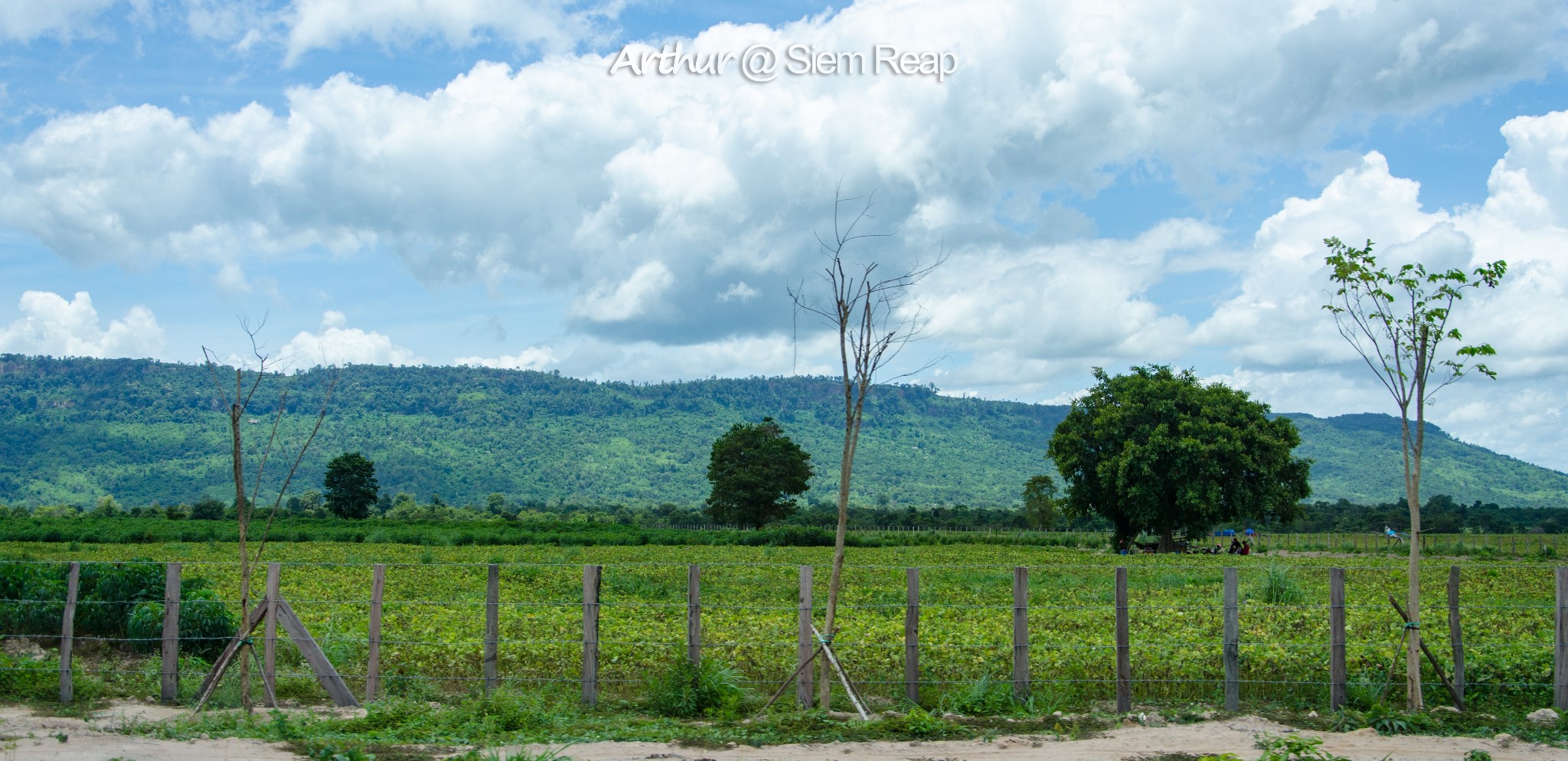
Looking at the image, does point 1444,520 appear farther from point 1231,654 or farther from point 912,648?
point 912,648

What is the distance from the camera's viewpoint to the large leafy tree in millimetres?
42406

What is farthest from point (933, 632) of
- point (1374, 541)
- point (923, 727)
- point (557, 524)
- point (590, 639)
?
point (1374, 541)

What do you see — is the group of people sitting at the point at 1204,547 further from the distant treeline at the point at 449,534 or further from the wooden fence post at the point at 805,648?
the wooden fence post at the point at 805,648

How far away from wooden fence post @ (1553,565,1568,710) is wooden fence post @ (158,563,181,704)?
13.9m

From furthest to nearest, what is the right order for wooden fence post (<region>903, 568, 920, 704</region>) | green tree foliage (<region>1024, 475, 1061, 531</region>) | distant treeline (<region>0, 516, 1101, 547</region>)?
green tree foliage (<region>1024, 475, 1061, 531</region>)
distant treeline (<region>0, 516, 1101, 547</region>)
wooden fence post (<region>903, 568, 920, 704</region>)

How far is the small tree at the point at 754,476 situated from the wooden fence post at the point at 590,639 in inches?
2295

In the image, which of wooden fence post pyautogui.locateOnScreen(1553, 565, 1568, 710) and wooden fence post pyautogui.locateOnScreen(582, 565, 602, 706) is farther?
wooden fence post pyautogui.locateOnScreen(1553, 565, 1568, 710)

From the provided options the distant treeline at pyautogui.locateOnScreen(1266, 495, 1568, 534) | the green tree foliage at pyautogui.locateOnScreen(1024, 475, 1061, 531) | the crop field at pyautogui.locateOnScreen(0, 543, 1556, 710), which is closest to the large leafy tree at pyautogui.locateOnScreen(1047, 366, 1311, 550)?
the crop field at pyautogui.locateOnScreen(0, 543, 1556, 710)

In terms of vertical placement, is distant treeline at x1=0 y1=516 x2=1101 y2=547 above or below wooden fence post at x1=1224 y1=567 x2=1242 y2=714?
below

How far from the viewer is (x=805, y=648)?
30.7ft

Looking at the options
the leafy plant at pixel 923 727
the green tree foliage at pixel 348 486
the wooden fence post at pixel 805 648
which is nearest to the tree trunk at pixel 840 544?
the wooden fence post at pixel 805 648

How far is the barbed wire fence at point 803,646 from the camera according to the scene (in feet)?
31.7

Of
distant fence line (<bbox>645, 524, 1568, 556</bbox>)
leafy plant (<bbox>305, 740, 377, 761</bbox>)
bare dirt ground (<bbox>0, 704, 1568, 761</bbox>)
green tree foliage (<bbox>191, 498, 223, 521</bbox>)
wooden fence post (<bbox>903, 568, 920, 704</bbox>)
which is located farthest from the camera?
green tree foliage (<bbox>191, 498, 223, 521</bbox>)

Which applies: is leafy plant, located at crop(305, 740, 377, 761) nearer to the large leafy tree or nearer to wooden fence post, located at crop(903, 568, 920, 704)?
wooden fence post, located at crop(903, 568, 920, 704)
